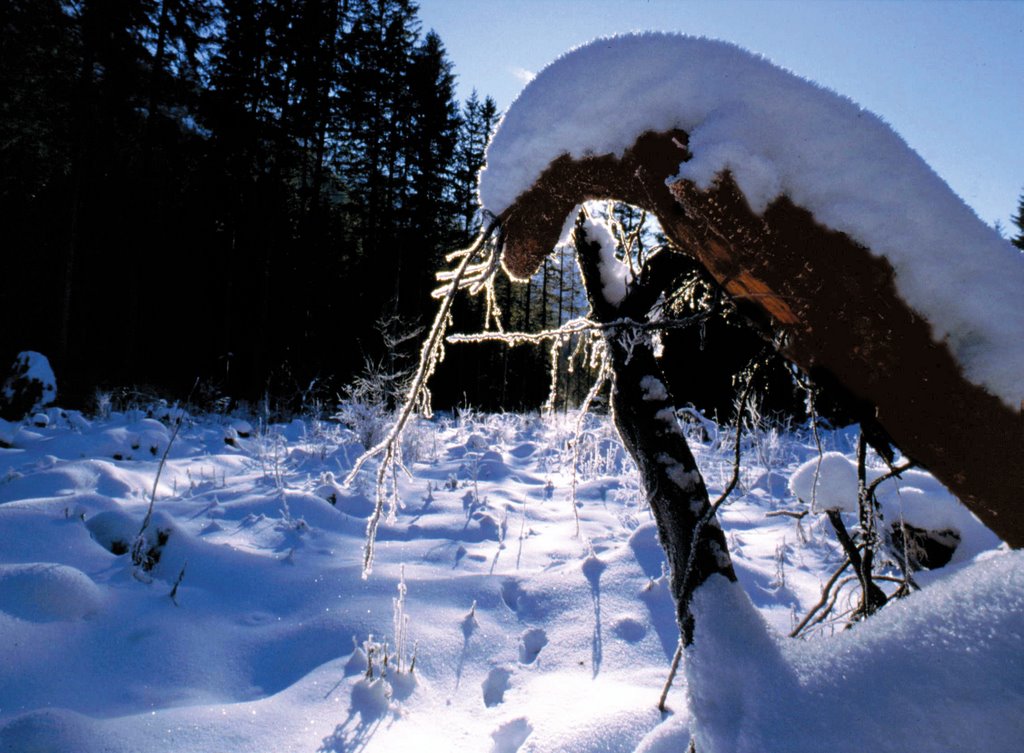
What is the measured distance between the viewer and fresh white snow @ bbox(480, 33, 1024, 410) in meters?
0.67

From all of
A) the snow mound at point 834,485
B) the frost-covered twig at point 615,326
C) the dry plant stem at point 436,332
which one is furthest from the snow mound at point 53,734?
the snow mound at point 834,485

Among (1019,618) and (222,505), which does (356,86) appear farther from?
(1019,618)

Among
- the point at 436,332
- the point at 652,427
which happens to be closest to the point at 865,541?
Result: the point at 652,427

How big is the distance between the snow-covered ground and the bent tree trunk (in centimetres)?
14

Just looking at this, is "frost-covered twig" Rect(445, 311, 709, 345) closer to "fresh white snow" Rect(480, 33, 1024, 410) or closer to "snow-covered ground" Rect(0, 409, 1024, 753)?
"fresh white snow" Rect(480, 33, 1024, 410)

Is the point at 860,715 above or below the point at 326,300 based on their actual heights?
below

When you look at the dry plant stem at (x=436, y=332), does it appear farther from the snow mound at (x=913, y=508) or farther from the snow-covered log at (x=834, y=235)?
the snow mound at (x=913, y=508)

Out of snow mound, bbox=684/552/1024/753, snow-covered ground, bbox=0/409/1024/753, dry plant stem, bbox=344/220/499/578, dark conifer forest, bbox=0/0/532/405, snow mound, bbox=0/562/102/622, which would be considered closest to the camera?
snow mound, bbox=684/552/1024/753

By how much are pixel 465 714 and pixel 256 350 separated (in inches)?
514

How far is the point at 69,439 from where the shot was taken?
5.20 metres

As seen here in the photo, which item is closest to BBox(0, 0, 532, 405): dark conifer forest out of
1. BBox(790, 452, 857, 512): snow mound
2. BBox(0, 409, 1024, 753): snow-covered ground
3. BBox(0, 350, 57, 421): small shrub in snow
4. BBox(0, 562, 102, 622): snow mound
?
BBox(0, 350, 57, 421): small shrub in snow

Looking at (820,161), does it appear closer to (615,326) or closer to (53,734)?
(615,326)

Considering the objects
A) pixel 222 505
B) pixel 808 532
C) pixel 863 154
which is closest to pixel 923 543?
pixel 863 154

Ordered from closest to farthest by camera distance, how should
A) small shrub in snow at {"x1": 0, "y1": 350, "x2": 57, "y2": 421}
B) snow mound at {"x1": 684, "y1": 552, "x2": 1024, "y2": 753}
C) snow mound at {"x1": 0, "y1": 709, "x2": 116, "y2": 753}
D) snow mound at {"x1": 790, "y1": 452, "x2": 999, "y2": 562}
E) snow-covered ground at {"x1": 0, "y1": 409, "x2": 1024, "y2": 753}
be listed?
snow mound at {"x1": 684, "y1": 552, "x2": 1024, "y2": 753} < snow-covered ground at {"x1": 0, "y1": 409, "x2": 1024, "y2": 753} < snow mound at {"x1": 0, "y1": 709, "x2": 116, "y2": 753} < snow mound at {"x1": 790, "y1": 452, "x2": 999, "y2": 562} < small shrub in snow at {"x1": 0, "y1": 350, "x2": 57, "y2": 421}
